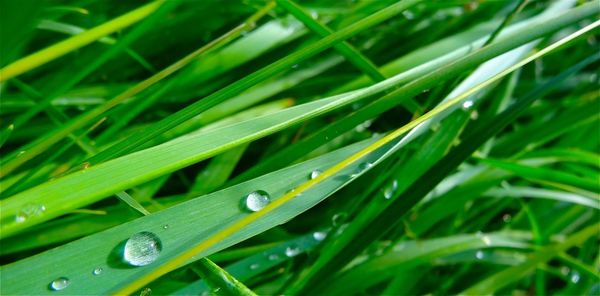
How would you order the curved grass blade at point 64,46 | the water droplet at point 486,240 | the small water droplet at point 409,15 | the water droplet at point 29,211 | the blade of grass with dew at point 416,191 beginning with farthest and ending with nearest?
1. the small water droplet at point 409,15
2. the water droplet at point 486,240
3. the blade of grass with dew at point 416,191
4. the curved grass blade at point 64,46
5. the water droplet at point 29,211

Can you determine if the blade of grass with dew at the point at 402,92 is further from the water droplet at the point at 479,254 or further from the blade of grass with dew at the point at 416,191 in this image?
the water droplet at the point at 479,254

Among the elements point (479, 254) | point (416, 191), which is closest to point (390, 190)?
point (416, 191)

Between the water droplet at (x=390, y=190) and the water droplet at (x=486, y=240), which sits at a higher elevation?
the water droplet at (x=390, y=190)

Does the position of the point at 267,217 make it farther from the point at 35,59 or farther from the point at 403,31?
the point at 403,31

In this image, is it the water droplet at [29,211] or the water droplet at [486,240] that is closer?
the water droplet at [29,211]

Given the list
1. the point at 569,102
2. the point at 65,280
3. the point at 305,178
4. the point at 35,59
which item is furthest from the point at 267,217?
the point at 569,102

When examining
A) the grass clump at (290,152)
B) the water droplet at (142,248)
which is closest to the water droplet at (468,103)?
the grass clump at (290,152)
